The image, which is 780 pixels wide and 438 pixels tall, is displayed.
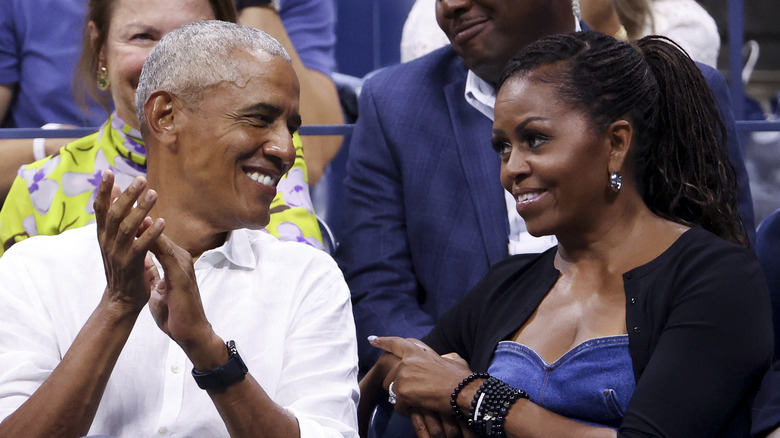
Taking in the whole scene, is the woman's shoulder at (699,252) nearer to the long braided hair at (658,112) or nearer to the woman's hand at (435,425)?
the long braided hair at (658,112)

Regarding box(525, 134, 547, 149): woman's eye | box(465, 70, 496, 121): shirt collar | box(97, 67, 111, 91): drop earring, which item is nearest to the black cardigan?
box(525, 134, 547, 149): woman's eye

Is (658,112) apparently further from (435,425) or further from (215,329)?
(215,329)

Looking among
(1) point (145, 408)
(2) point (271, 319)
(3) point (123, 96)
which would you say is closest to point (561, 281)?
(2) point (271, 319)

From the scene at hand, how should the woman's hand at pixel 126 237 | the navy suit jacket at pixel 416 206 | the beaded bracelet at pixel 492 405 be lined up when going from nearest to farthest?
the woman's hand at pixel 126 237, the beaded bracelet at pixel 492 405, the navy suit jacket at pixel 416 206

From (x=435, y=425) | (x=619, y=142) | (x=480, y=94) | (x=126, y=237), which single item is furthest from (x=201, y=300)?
Answer: (x=480, y=94)

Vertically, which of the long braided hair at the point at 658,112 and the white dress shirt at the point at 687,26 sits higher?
the long braided hair at the point at 658,112

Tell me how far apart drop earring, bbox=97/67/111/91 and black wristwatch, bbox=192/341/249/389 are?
0.99m

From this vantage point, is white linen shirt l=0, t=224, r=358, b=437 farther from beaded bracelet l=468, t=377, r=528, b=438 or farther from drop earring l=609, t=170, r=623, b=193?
drop earring l=609, t=170, r=623, b=193

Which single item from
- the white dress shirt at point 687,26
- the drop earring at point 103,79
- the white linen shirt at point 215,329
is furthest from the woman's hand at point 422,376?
the white dress shirt at point 687,26

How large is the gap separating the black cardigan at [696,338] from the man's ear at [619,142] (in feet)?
0.50

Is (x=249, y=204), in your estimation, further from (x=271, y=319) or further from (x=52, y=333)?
(x=52, y=333)

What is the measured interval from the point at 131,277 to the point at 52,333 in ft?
0.79

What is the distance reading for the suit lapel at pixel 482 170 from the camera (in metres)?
2.14

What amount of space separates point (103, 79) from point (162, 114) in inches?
24.4
